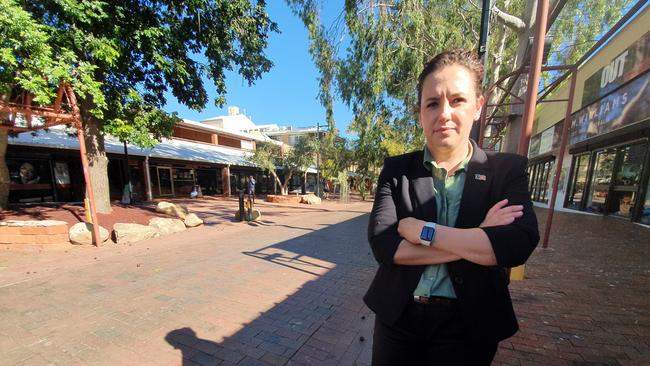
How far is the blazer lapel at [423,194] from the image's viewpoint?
4.58 ft

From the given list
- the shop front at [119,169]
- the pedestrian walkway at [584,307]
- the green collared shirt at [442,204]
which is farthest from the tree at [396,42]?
the shop front at [119,169]

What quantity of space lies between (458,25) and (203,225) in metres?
11.0

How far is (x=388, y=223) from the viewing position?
4.91 ft

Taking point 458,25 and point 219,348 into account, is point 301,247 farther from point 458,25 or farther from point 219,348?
point 458,25

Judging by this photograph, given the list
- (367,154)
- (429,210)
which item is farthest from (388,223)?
(367,154)

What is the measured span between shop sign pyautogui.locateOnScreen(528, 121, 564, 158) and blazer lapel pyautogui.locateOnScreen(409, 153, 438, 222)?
13.2 metres

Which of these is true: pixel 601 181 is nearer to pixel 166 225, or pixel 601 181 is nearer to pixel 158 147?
pixel 166 225

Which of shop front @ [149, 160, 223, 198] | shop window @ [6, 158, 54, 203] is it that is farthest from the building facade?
shop window @ [6, 158, 54, 203]

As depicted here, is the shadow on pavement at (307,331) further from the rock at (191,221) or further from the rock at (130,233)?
the rock at (191,221)

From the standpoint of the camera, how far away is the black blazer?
48.8 inches

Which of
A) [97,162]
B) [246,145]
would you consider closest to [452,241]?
[97,162]

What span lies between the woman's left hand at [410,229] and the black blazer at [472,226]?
4 cm

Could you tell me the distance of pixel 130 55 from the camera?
7.55 meters

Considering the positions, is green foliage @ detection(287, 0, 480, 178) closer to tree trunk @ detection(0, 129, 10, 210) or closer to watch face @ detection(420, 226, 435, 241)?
watch face @ detection(420, 226, 435, 241)
